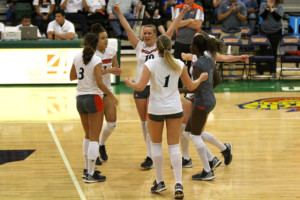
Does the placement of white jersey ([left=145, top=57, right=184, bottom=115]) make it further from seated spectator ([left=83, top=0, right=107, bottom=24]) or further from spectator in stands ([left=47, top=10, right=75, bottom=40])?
seated spectator ([left=83, top=0, right=107, bottom=24])

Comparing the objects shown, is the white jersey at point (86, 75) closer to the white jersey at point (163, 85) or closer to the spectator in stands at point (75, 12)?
the white jersey at point (163, 85)

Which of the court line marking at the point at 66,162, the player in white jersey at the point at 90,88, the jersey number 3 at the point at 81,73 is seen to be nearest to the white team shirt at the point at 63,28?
the court line marking at the point at 66,162

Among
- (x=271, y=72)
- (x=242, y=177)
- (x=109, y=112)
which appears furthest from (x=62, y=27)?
(x=242, y=177)

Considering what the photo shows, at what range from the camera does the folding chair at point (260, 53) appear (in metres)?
14.6

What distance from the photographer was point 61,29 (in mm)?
A: 14445

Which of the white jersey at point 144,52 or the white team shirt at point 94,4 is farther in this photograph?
the white team shirt at point 94,4

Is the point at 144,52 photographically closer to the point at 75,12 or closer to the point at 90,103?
the point at 90,103

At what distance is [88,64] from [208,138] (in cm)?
173

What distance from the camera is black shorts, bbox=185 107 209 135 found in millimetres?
6270

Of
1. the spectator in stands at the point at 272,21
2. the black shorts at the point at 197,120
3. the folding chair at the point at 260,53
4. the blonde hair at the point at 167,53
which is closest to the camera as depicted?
the blonde hair at the point at 167,53

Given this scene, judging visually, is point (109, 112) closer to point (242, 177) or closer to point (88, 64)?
point (88, 64)

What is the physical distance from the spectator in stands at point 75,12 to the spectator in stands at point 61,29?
2.60m

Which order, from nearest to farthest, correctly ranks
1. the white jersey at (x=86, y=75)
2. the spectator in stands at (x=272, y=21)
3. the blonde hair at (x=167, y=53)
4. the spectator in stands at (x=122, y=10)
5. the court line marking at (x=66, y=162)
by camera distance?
the blonde hair at (x=167, y=53) < the court line marking at (x=66, y=162) < the white jersey at (x=86, y=75) < the spectator in stands at (x=272, y=21) < the spectator in stands at (x=122, y=10)

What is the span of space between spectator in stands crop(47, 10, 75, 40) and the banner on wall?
0.82 m
